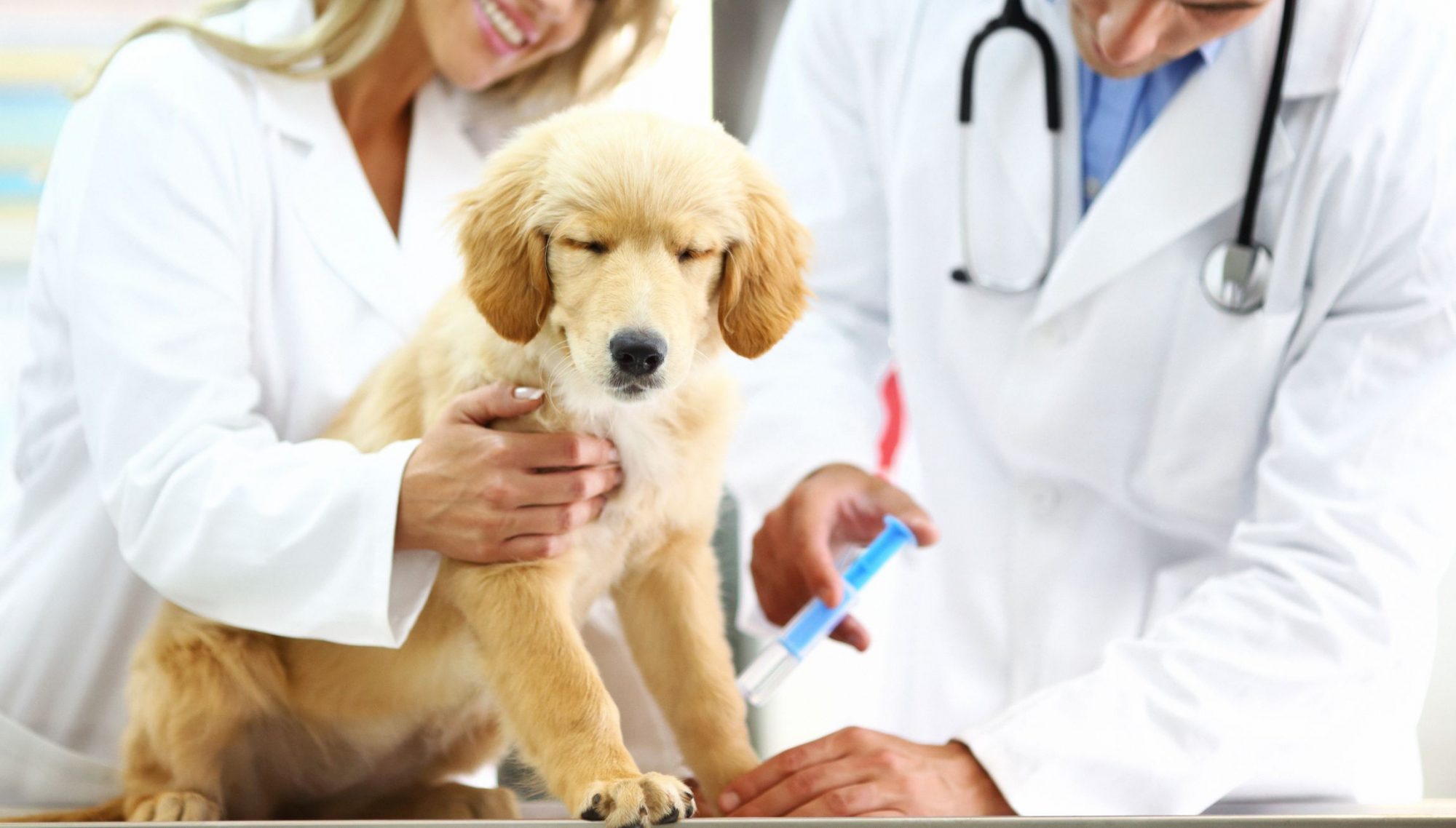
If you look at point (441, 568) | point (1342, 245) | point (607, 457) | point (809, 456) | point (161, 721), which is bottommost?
point (161, 721)

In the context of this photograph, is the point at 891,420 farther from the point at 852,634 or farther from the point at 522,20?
the point at 522,20

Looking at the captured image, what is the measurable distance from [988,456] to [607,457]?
752 millimetres

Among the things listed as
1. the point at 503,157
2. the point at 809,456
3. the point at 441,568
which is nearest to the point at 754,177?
the point at 503,157

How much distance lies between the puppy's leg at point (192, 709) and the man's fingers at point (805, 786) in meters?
0.52

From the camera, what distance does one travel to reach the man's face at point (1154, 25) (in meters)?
1.30

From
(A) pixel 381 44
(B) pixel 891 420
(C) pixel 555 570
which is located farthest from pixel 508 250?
(B) pixel 891 420

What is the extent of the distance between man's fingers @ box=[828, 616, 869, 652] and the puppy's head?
0.51m

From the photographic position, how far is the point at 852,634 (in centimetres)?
145

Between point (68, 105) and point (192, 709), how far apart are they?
2.37ft

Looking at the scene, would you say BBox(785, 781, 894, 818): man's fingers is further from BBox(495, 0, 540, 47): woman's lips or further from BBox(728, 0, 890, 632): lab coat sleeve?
BBox(495, 0, 540, 47): woman's lips

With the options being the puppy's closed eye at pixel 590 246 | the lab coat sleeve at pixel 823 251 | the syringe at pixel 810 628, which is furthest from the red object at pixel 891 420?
the puppy's closed eye at pixel 590 246

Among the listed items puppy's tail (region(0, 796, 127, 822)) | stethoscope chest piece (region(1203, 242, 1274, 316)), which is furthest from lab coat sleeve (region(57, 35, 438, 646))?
stethoscope chest piece (region(1203, 242, 1274, 316))

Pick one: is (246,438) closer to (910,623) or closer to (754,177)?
(754,177)

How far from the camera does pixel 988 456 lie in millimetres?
1705
